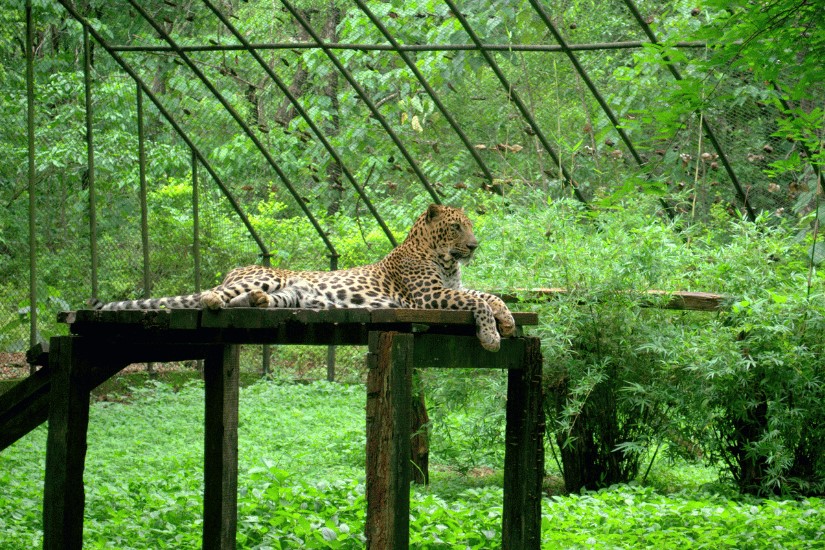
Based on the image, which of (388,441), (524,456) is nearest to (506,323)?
(524,456)

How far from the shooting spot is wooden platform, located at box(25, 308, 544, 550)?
4301 mm

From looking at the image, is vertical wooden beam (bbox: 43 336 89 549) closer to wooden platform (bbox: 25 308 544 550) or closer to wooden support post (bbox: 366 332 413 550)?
wooden platform (bbox: 25 308 544 550)

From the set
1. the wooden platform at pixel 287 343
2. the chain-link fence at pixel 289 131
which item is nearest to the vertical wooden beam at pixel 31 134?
the chain-link fence at pixel 289 131

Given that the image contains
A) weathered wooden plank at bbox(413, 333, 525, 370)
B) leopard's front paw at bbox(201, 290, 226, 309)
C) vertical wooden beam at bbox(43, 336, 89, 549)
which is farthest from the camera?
vertical wooden beam at bbox(43, 336, 89, 549)

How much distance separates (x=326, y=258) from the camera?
14305 millimetres

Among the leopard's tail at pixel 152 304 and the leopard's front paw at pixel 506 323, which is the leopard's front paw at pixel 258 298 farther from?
the leopard's front paw at pixel 506 323

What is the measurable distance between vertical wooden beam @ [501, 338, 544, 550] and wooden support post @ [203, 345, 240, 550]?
1.50 meters

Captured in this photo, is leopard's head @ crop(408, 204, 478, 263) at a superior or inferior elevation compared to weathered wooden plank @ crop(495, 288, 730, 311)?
superior

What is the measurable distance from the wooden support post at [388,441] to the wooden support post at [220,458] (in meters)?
1.47

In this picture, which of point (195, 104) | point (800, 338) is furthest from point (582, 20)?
point (800, 338)

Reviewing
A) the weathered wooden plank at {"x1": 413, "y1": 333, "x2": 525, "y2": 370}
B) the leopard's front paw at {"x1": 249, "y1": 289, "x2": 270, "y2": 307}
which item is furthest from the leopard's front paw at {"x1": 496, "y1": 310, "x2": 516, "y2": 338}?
the leopard's front paw at {"x1": 249, "y1": 289, "x2": 270, "y2": 307}

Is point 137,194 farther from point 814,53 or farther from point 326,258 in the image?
point 814,53

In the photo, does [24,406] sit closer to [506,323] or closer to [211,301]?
[211,301]

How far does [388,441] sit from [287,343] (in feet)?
3.31
